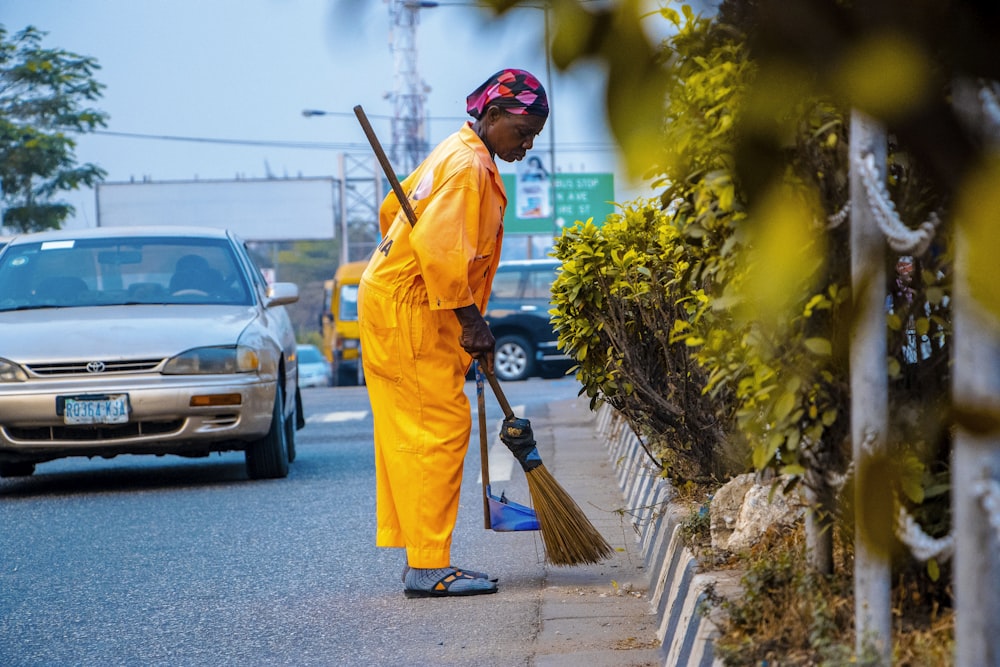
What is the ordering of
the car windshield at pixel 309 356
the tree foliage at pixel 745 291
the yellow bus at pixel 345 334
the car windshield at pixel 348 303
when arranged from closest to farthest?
the tree foliage at pixel 745 291
the yellow bus at pixel 345 334
the car windshield at pixel 348 303
the car windshield at pixel 309 356

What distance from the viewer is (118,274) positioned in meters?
8.85

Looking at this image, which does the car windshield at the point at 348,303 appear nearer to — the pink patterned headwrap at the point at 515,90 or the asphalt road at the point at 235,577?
the asphalt road at the point at 235,577

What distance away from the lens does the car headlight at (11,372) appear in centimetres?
769

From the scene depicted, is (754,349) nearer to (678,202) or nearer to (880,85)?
(678,202)

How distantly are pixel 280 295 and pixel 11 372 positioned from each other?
5.97 feet

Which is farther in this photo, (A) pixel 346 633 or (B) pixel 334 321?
(B) pixel 334 321

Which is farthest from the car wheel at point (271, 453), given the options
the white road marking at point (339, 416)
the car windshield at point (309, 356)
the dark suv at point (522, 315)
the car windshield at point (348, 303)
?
the car windshield at point (309, 356)

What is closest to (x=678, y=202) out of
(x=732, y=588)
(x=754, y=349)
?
(x=754, y=349)

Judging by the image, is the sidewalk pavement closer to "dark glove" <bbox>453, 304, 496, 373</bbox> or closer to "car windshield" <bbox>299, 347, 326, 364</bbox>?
"dark glove" <bbox>453, 304, 496, 373</bbox>

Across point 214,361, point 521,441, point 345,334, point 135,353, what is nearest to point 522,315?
point 345,334

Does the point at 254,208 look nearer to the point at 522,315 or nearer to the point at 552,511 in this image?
the point at 522,315

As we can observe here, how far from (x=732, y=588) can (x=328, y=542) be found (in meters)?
3.09

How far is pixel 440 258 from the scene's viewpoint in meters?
4.57

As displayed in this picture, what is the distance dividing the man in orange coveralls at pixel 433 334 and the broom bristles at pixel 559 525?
28 centimetres
